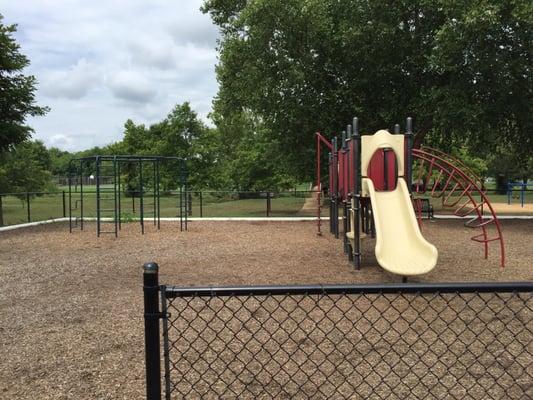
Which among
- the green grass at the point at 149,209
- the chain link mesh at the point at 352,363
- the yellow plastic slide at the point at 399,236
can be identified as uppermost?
the yellow plastic slide at the point at 399,236

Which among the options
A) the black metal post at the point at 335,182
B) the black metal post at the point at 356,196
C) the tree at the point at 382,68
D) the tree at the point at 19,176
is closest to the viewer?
the black metal post at the point at 356,196

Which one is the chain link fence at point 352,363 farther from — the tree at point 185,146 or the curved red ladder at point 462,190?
the tree at point 185,146

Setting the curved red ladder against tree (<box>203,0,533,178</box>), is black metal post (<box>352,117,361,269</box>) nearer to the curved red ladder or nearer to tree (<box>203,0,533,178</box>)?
the curved red ladder

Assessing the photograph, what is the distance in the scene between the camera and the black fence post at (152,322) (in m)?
1.83

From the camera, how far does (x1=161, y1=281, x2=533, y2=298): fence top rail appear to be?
6.10ft

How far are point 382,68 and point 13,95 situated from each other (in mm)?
10914

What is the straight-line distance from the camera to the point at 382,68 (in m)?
15.1

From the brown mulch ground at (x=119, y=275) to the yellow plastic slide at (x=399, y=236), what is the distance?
51 centimetres

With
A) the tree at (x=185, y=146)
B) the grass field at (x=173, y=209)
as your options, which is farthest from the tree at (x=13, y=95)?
the tree at (x=185, y=146)

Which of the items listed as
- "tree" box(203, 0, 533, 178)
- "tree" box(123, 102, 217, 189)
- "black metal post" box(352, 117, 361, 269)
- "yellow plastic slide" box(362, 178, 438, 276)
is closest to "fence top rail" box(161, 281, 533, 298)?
"yellow plastic slide" box(362, 178, 438, 276)

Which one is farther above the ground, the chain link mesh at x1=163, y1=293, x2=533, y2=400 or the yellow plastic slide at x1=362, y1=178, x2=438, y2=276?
the yellow plastic slide at x1=362, y1=178, x2=438, y2=276

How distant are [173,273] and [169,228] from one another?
654 cm

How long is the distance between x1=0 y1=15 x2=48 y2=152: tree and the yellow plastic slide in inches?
433

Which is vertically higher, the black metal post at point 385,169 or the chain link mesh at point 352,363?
the black metal post at point 385,169
